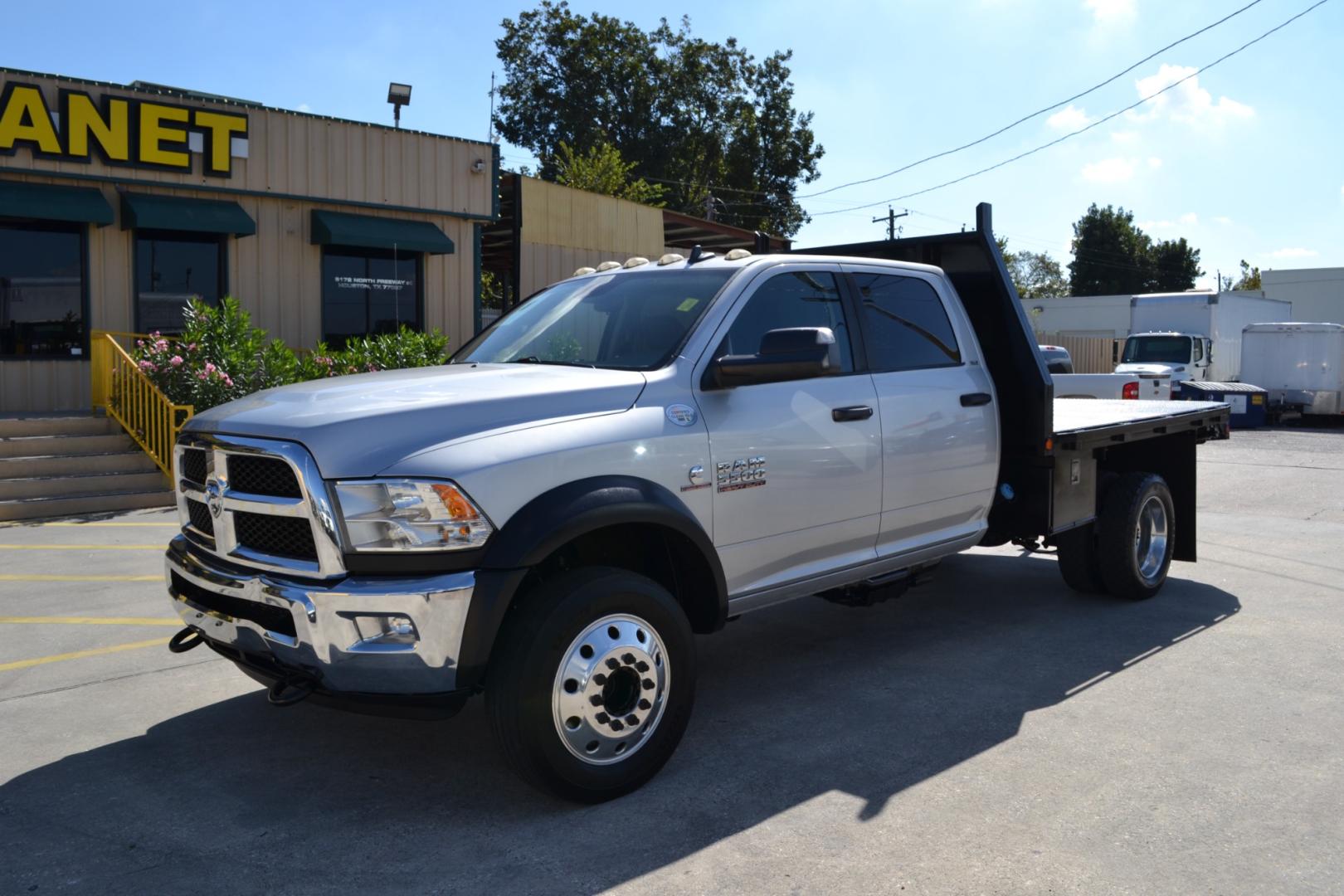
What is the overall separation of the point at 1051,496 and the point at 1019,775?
2.30m

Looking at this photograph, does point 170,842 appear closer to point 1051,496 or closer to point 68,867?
point 68,867

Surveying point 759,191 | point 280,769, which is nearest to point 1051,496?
point 280,769

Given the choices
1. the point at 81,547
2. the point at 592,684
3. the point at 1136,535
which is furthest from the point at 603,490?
the point at 81,547

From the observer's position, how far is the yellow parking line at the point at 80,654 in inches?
226

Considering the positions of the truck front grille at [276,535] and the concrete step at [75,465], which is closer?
the truck front grille at [276,535]

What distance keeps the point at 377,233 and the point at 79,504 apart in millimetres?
6927

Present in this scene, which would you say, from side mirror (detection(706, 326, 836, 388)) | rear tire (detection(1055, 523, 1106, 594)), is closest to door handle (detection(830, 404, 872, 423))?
side mirror (detection(706, 326, 836, 388))

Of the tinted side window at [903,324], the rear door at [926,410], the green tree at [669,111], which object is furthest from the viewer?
the green tree at [669,111]

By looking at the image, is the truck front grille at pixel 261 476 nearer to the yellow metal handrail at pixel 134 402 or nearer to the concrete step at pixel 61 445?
the yellow metal handrail at pixel 134 402

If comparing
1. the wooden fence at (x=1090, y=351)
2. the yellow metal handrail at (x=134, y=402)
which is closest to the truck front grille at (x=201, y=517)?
the yellow metal handrail at (x=134, y=402)

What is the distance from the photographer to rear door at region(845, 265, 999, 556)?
5.22 m

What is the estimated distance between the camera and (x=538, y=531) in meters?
3.63

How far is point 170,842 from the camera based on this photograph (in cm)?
363

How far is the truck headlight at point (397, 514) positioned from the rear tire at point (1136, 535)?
4748 mm
